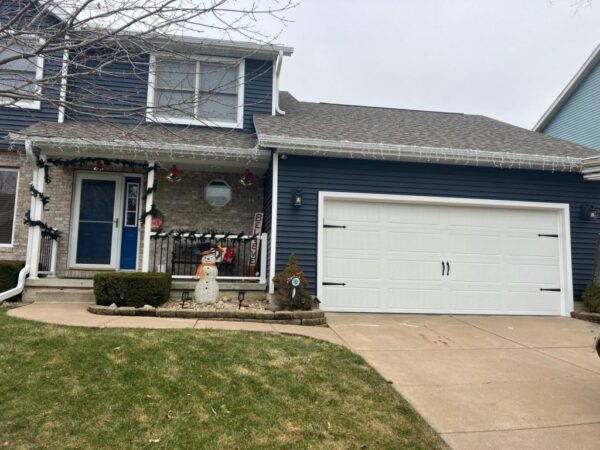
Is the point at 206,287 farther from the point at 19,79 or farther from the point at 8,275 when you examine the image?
the point at 19,79

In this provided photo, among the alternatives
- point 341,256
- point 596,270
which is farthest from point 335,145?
point 596,270

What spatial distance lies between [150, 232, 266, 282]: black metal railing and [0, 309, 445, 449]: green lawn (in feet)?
10.4

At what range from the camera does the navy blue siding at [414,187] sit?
7.07 m

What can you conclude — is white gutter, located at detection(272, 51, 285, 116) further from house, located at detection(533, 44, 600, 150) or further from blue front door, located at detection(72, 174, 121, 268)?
house, located at detection(533, 44, 600, 150)

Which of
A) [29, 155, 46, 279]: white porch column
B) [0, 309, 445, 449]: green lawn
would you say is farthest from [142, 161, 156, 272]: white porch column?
[0, 309, 445, 449]: green lawn

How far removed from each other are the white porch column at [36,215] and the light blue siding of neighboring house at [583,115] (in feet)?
51.0

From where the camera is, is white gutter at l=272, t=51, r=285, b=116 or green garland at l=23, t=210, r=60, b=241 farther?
white gutter at l=272, t=51, r=285, b=116

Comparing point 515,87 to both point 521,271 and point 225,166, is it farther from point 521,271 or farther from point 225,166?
point 225,166

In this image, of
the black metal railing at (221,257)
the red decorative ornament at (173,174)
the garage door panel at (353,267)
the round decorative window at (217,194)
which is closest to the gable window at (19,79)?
the red decorative ornament at (173,174)

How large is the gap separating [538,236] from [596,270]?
1216mm

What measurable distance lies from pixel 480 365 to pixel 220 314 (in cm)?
344

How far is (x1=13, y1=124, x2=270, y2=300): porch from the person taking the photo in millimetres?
7406

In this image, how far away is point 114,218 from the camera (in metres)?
8.43

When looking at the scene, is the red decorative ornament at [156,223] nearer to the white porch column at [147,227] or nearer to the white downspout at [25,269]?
the white porch column at [147,227]
